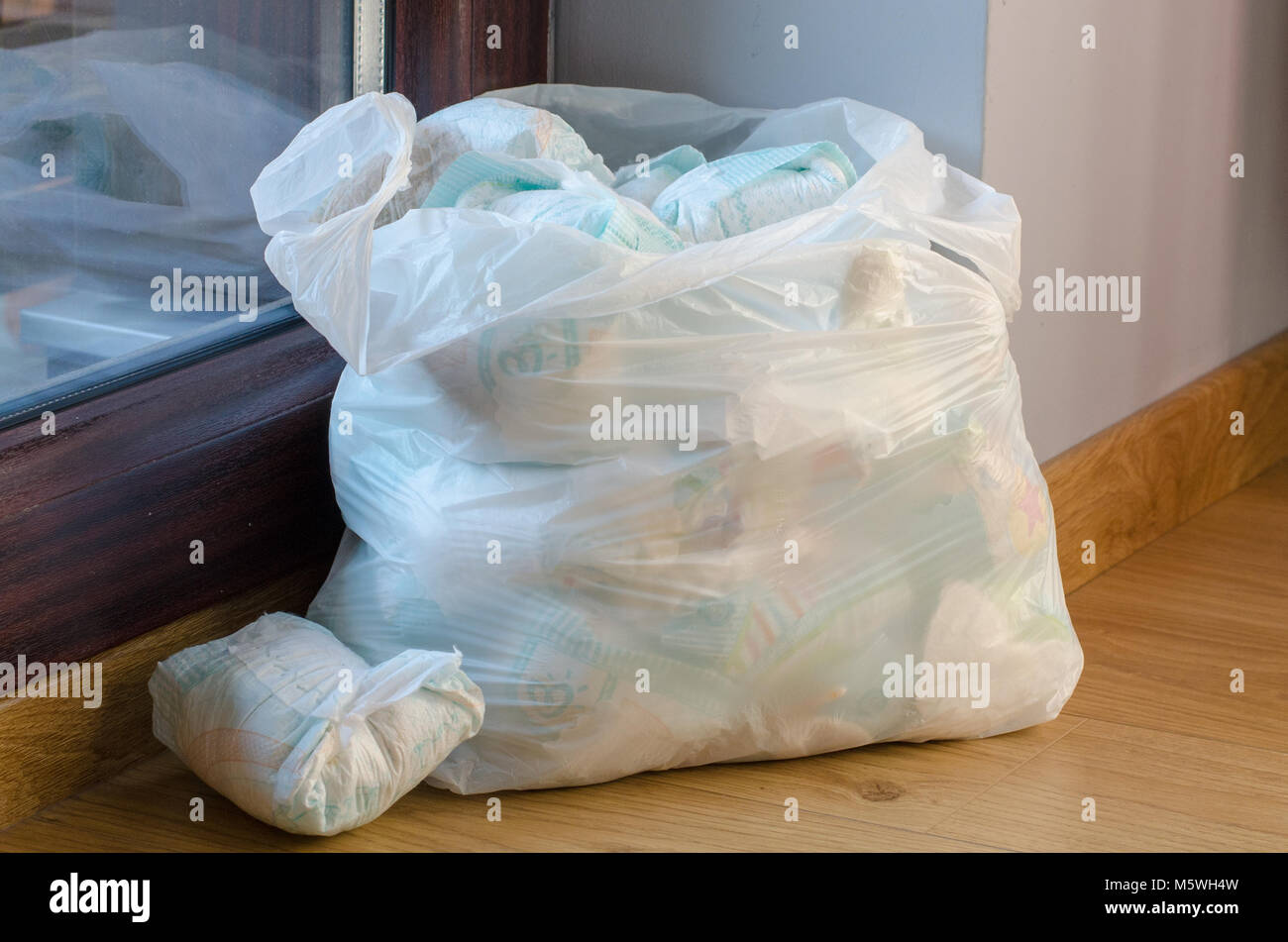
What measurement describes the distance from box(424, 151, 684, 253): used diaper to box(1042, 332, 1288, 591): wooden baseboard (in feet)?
1.57

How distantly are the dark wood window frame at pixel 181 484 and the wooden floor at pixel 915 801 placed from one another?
11 cm

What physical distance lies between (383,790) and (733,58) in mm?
658

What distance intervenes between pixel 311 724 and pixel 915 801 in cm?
37

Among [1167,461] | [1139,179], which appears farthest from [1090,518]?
[1139,179]

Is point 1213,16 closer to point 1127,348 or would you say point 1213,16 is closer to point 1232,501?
point 1127,348

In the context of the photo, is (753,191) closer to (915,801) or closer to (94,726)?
(915,801)

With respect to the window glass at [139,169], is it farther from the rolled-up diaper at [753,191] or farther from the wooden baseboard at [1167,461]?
the wooden baseboard at [1167,461]

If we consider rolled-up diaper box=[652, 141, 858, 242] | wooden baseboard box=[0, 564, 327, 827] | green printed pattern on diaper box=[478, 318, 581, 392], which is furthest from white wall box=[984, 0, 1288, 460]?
wooden baseboard box=[0, 564, 327, 827]

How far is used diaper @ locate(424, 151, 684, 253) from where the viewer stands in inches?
36.8

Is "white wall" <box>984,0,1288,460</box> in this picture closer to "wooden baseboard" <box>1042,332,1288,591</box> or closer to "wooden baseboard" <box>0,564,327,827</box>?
"wooden baseboard" <box>1042,332,1288,591</box>

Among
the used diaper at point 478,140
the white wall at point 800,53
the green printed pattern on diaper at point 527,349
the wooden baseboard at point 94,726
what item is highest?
the white wall at point 800,53

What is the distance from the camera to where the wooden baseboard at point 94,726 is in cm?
89

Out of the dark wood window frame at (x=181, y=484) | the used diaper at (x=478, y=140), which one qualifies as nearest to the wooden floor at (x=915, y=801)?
the dark wood window frame at (x=181, y=484)

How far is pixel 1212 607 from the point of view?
132 centimetres
